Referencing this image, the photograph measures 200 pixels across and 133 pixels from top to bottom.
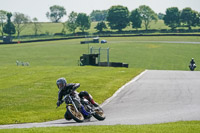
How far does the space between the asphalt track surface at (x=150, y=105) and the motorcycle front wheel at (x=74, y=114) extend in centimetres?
24

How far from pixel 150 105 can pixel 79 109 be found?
5.63 meters

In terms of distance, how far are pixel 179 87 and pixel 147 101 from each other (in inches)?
245

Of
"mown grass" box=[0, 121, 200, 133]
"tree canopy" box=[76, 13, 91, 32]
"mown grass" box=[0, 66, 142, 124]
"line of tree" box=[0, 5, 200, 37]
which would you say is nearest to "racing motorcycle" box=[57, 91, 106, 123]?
"mown grass" box=[0, 121, 200, 133]

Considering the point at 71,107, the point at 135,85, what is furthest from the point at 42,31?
the point at 71,107

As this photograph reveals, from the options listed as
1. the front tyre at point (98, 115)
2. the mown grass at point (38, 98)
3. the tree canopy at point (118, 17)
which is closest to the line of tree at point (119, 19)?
the tree canopy at point (118, 17)

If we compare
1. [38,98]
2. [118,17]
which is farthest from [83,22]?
[38,98]

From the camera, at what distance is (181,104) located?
19.0 metres

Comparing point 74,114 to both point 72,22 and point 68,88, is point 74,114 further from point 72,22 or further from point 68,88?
point 72,22

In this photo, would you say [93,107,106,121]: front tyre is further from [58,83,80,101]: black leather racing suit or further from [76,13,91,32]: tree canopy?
[76,13,91,32]: tree canopy

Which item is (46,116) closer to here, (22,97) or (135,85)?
(22,97)

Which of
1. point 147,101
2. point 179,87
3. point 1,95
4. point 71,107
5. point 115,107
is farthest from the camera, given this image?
point 179,87

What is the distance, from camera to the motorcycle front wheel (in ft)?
46.4

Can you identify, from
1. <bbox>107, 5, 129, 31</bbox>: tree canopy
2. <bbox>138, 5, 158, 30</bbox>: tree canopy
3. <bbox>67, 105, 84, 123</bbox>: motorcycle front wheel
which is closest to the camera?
<bbox>67, 105, 84, 123</bbox>: motorcycle front wheel

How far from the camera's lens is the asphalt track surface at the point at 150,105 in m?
15.1
